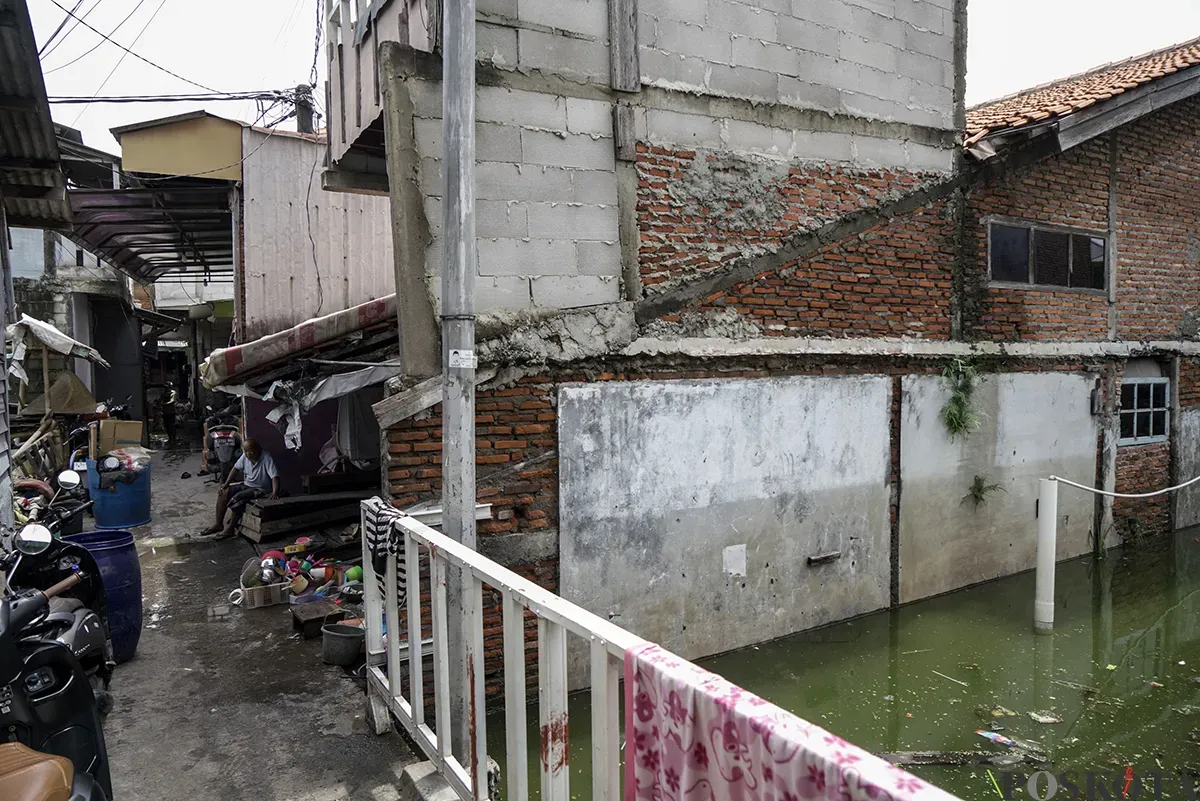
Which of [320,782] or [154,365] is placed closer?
[320,782]

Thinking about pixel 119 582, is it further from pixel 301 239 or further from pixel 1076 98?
pixel 1076 98

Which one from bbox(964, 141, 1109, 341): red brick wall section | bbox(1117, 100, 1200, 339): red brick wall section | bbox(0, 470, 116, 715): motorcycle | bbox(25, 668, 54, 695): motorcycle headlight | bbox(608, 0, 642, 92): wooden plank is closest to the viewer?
bbox(25, 668, 54, 695): motorcycle headlight

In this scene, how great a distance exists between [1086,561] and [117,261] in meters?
15.7

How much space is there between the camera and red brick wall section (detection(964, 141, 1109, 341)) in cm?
773

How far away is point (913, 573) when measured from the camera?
7.44m

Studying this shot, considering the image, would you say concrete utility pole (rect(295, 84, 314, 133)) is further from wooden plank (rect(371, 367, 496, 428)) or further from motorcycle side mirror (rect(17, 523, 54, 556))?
motorcycle side mirror (rect(17, 523, 54, 556))

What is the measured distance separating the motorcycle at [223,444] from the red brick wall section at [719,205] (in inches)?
291

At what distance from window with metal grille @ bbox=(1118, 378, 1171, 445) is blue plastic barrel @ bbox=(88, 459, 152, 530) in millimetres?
12515

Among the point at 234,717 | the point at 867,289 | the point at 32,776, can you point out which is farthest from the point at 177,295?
the point at 32,776

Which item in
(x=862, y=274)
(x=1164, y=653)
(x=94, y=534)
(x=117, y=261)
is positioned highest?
(x=117, y=261)

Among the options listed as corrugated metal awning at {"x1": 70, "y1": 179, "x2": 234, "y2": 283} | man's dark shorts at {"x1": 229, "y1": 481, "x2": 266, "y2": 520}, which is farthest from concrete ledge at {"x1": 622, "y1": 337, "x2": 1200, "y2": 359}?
corrugated metal awning at {"x1": 70, "y1": 179, "x2": 234, "y2": 283}

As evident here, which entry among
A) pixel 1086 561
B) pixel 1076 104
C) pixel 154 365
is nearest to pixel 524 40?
pixel 1076 104

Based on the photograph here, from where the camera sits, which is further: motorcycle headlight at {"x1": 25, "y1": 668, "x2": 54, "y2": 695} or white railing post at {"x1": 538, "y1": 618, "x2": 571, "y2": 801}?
motorcycle headlight at {"x1": 25, "y1": 668, "x2": 54, "y2": 695}

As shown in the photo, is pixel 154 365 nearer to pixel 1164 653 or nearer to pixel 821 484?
pixel 821 484
